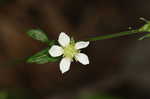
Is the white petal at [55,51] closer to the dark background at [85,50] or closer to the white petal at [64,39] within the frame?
the white petal at [64,39]

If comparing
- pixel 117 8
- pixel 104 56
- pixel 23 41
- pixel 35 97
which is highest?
pixel 117 8

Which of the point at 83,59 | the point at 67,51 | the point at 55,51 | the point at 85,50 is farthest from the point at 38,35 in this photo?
the point at 85,50

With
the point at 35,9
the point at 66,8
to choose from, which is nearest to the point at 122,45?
the point at 66,8

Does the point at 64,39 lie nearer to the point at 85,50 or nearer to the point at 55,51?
the point at 55,51

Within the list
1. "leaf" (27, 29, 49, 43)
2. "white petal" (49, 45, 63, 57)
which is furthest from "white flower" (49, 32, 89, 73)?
"leaf" (27, 29, 49, 43)

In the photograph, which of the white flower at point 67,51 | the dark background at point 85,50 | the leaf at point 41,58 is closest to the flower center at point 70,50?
the white flower at point 67,51

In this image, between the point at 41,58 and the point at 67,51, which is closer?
the point at 41,58

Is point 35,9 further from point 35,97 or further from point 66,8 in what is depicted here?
point 35,97
